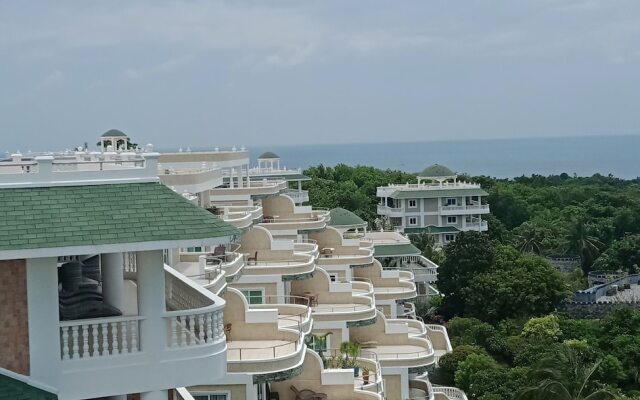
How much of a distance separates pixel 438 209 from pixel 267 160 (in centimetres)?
2323

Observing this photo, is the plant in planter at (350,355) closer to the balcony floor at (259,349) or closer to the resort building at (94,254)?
the balcony floor at (259,349)

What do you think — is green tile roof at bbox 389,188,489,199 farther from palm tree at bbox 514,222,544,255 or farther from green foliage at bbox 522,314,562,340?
green foliage at bbox 522,314,562,340

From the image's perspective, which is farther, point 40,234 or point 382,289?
point 382,289

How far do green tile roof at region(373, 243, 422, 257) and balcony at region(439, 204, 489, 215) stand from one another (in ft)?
71.7

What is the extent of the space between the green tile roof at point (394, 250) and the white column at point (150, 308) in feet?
129

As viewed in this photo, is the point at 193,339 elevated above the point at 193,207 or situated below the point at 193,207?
below

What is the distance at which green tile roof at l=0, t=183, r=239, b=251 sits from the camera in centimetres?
882

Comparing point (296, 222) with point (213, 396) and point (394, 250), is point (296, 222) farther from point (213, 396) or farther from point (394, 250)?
point (213, 396)

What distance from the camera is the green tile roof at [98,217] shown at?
8820mm

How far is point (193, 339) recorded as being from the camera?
32.3 ft

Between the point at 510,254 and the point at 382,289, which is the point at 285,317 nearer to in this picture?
the point at 382,289

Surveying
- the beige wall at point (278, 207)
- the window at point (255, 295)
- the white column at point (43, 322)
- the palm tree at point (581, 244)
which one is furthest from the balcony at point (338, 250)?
the palm tree at point (581, 244)

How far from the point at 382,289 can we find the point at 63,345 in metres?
27.8

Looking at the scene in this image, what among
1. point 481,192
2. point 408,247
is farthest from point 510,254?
point 481,192
